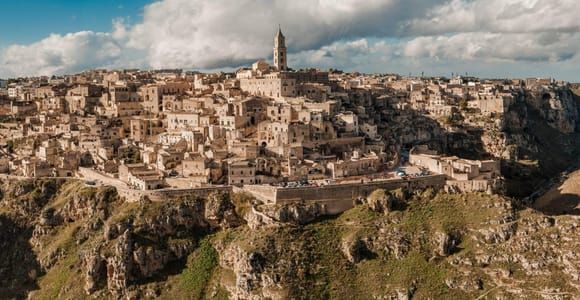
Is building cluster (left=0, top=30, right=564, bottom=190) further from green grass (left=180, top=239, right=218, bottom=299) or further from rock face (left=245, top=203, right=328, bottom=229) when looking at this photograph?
green grass (left=180, top=239, right=218, bottom=299)

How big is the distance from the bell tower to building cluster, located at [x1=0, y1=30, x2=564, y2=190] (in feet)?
0.58

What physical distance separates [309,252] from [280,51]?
2239 inches

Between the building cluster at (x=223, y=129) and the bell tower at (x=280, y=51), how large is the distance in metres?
0.18

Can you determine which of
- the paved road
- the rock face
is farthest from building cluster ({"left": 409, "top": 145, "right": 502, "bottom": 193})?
the paved road

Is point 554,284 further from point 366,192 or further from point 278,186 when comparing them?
point 278,186

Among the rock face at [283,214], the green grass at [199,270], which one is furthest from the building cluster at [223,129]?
the green grass at [199,270]

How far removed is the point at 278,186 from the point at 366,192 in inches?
316

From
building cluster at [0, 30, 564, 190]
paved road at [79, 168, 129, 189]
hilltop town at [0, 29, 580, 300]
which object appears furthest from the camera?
paved road at [79, 168, 129, 189]

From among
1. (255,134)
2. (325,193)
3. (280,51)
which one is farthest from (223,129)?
(280,51)

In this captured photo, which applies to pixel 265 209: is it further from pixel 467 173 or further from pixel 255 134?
pixel 467 173

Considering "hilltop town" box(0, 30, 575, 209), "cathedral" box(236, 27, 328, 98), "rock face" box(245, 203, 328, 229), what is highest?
A: "cathedral" box(236, 27, 328, 98)

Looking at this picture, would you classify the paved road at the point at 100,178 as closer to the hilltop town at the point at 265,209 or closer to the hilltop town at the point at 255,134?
the hilltop town at the point at 255,134

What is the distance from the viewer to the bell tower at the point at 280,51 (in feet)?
338

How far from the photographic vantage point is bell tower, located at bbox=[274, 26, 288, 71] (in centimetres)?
10300
